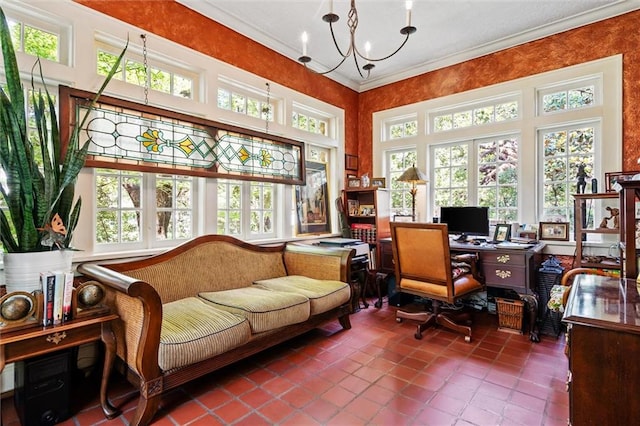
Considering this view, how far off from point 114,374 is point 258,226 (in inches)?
71.4

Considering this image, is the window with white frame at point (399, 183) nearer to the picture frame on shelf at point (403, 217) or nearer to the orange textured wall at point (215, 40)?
the picture frame on shelf at point (403, 217)

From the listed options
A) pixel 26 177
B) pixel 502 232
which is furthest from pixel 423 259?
pixel 26 177

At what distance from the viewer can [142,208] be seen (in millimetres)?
2664

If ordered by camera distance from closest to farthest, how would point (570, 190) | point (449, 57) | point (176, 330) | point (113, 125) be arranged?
point (176, 330) → point (113, 125) → point (570, 190) → point (449, 57)

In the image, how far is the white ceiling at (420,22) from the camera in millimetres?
2949

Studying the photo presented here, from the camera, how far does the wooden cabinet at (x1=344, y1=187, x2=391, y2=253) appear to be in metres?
4.14

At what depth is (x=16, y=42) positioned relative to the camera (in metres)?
2.12

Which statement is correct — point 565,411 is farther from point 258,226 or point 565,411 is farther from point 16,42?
point 16,42

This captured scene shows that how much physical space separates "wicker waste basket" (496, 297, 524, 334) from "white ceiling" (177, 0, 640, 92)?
279 cm

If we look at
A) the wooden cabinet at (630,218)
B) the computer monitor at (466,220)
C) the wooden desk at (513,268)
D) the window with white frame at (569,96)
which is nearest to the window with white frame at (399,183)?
the computer monitor at (466,220)

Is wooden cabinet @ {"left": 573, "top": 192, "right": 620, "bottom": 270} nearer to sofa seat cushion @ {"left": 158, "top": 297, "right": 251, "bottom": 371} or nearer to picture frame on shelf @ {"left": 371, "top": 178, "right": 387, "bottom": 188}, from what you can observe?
picture frame on shelf @ {"left": 371, "top": 178, "right": 387, "bottom": 188}

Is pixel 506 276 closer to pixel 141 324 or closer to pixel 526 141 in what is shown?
pixel 526 141

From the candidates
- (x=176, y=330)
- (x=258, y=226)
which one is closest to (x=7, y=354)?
(x=176, y=330)

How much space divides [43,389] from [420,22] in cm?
413
